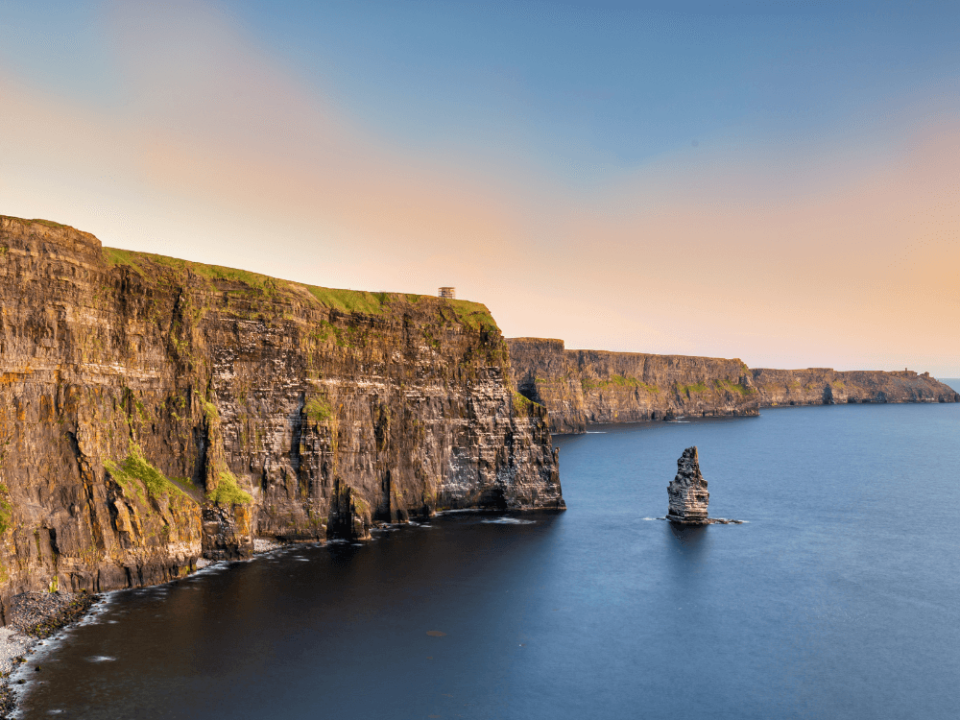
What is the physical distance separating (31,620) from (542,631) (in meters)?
36.4

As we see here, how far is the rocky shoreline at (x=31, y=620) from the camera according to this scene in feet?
133

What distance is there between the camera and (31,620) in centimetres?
4534

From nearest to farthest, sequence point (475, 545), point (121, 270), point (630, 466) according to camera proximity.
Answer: point (121, 270)
point (475, 545)
point (630, 466)

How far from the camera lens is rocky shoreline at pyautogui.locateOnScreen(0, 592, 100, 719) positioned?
40.6 m

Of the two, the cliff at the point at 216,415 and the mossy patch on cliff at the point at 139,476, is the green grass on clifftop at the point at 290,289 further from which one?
the mossy patch on cliff at the point at 139,476

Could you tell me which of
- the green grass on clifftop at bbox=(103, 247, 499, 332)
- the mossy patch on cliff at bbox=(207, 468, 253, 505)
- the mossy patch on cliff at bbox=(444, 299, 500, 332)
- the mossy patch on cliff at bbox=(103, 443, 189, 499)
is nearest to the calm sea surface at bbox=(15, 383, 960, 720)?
the mossy patch on cliff at bbox=(207, 468, 253, 505)

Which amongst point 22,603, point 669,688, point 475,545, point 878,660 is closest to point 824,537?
point 878,660

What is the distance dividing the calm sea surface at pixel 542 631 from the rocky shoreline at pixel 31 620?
4.68ft

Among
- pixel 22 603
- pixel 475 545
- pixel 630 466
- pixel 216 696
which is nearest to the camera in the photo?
pixel 216 696

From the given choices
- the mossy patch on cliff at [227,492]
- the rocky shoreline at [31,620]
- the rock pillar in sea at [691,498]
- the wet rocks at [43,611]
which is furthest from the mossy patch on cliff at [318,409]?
the rock pillar in sea at [691,498]

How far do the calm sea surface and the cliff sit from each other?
205 inches

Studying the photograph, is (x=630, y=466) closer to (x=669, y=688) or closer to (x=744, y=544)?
(x=744, y=544)

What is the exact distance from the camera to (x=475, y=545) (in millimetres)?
74812

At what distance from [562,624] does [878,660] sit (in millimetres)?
22752
